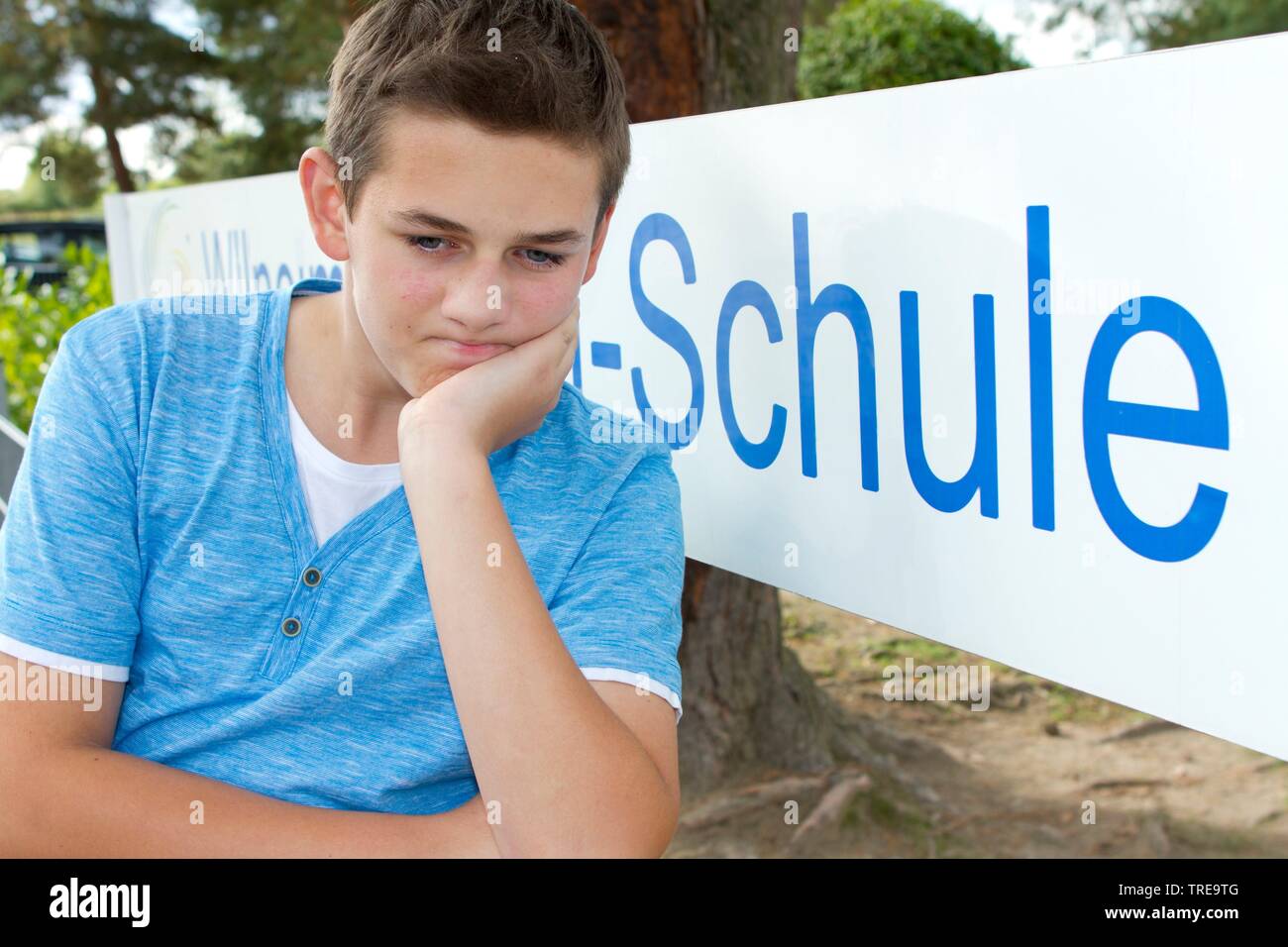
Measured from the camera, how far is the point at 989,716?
4.96m

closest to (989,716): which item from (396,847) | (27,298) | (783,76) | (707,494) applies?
(783,76)

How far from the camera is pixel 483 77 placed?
69.7 inches

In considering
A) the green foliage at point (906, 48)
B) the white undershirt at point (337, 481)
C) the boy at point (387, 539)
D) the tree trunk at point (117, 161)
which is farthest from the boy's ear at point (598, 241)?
the tree trunk at point (117, 161)

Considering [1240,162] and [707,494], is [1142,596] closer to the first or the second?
[1240,162]

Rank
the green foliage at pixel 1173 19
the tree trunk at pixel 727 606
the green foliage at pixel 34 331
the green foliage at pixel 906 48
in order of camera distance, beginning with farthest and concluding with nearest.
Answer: the green foliage at pixel 1173 19 < the green foliage at pixel 34 331 < the green foliage at pixel 906 48 < the tree trunk at pixel 727 606

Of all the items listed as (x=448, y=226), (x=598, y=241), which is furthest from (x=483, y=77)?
(x=598, y=241)

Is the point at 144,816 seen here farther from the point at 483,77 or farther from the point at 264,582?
the point at 483,77

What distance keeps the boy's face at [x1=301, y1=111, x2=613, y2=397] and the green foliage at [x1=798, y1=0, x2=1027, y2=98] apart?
4.34 m

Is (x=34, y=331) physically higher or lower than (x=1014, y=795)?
higher

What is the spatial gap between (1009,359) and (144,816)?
134 centimetres

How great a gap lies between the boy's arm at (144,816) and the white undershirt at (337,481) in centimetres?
44

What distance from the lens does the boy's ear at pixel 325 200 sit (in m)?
1.95

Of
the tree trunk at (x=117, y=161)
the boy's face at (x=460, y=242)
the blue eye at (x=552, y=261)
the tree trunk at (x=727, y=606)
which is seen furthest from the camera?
the tree trunk at (x=117, y=161)

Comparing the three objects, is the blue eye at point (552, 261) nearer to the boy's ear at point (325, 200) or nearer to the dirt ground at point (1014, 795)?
the boy's ear at point (325, 200)
